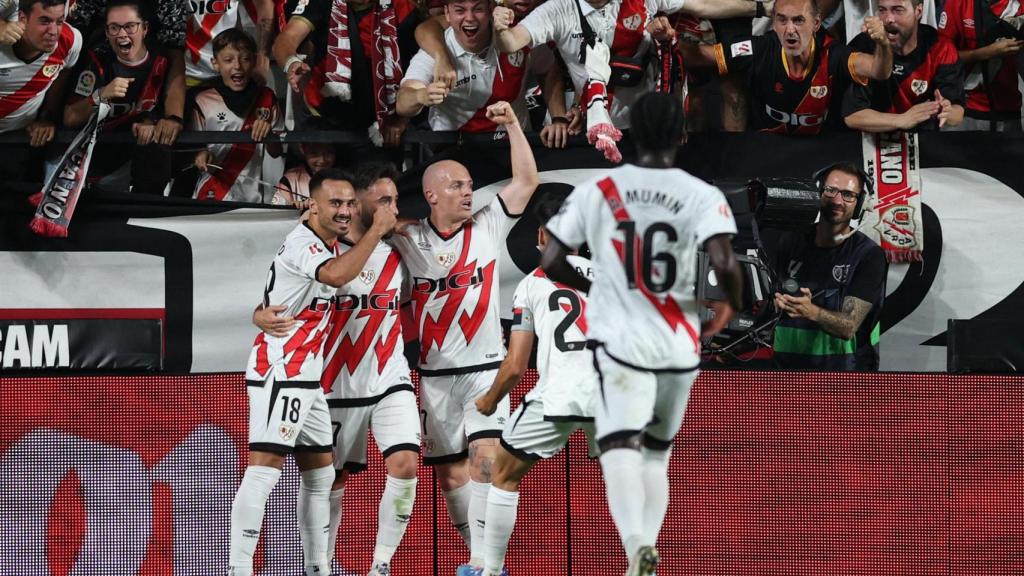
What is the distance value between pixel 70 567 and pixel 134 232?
7.80ft

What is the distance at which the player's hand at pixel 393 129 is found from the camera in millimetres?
10031

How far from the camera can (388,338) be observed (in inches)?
359

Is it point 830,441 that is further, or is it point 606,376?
point 830,441

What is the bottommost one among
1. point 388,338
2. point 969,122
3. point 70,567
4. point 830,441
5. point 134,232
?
point 70,567

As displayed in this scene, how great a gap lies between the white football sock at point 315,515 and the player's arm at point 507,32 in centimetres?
323

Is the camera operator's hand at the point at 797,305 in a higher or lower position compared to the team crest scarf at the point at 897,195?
lower

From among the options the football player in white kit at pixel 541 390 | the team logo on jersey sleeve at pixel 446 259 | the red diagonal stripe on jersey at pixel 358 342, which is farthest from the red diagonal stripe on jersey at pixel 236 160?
the football player in white kit at pixel 541 390

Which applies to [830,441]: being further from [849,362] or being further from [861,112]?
[861,112]

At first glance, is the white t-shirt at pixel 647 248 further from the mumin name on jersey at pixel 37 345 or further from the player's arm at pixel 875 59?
the mumin name on jersey at pixel 37 345

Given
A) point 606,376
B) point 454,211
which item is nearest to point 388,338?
point 454,211

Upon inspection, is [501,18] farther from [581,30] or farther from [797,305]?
[797,305]

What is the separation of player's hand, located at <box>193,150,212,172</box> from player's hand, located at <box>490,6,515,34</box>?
2.45 meters

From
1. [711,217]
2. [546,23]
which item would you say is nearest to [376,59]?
[546,23]

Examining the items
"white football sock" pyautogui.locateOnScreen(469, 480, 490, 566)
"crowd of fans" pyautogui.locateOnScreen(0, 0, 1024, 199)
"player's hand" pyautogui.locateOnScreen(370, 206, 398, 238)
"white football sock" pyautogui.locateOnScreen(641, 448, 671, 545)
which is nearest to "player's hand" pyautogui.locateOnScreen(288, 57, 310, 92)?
"crowd of fans" pyautogui.locateOnScreen(0, 0, 1024, 199)
